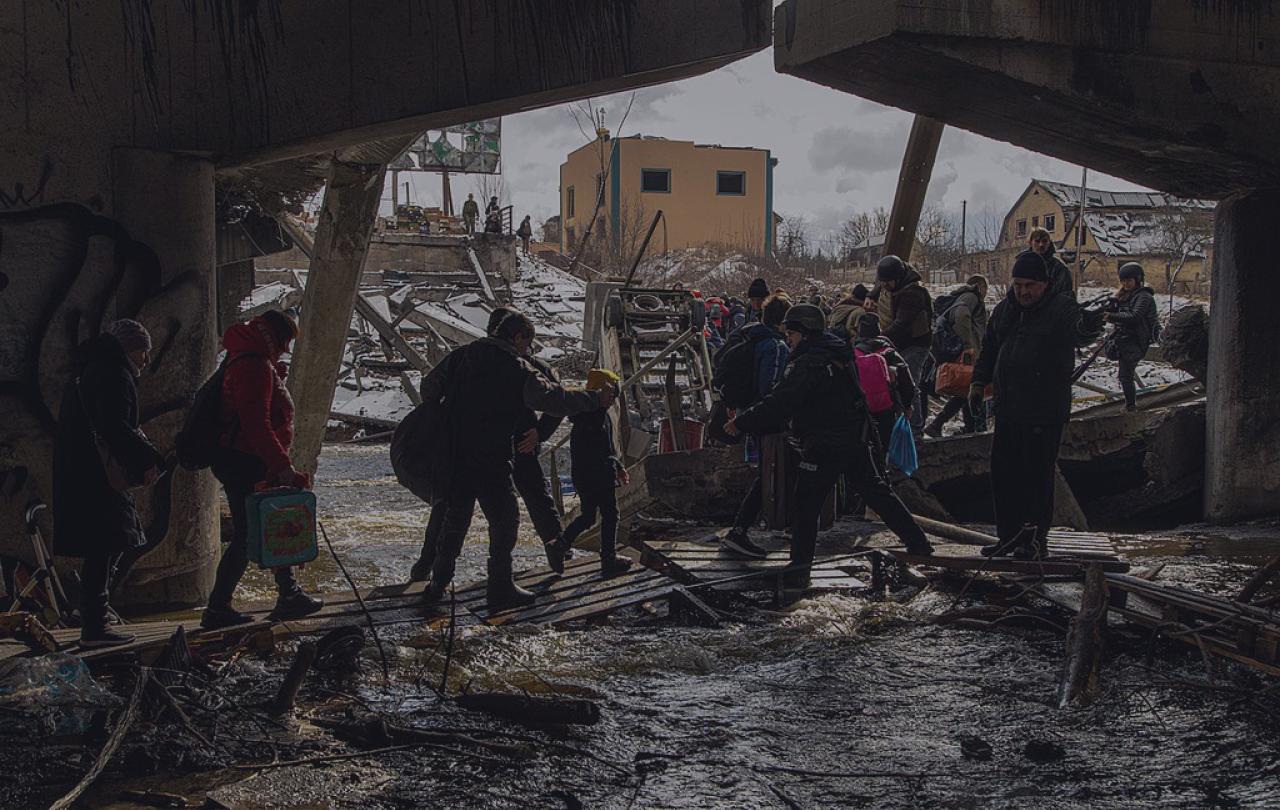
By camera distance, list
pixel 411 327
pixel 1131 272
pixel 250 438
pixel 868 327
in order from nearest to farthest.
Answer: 1. pixel 250 438
2. pixel 868 327
3. pixel 1131 272
4. pixel 411 327

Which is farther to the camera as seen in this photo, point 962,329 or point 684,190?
point 684,190

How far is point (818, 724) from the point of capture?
4715mm

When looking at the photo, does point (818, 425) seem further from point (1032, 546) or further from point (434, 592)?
point (434, 592)

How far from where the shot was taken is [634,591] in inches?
269

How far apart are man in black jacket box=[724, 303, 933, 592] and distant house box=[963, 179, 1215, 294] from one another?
27.6 m

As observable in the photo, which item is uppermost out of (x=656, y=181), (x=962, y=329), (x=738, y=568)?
(x=656, y=181)

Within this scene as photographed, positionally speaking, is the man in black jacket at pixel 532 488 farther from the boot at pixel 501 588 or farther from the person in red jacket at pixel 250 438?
the person in red jacket at pixel 250 438

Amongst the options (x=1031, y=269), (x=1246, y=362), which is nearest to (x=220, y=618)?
(x=1031, y=269)

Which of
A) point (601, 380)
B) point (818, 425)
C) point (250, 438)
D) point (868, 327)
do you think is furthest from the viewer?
point (868, 327)

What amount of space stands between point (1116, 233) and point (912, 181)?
137ft

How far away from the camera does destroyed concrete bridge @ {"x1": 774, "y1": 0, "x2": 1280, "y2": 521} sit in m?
7.02

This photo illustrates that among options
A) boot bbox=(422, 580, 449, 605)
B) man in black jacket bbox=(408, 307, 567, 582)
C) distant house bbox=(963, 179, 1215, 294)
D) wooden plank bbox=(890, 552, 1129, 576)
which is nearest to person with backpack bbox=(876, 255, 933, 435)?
wooden plank bbox=(890, 552, 1129, 576)

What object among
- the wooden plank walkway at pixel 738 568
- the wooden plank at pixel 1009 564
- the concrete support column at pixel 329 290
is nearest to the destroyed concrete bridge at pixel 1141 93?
the wooden plank at pixel 1009 564

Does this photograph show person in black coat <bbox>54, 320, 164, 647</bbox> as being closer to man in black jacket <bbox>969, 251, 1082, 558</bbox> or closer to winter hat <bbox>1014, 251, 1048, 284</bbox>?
man in black jacket <bbox>969, 251, 1082, 558</bbox>
